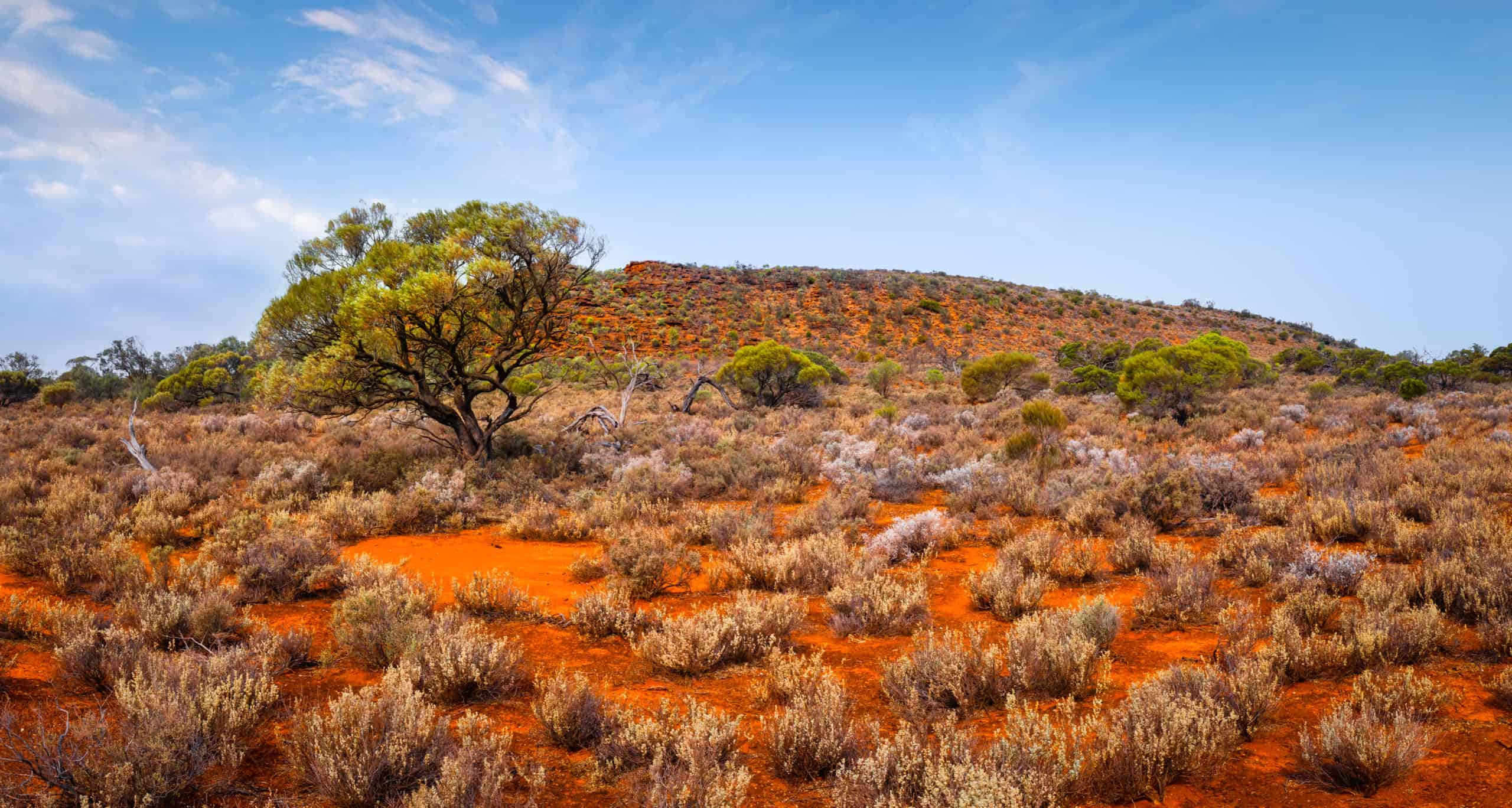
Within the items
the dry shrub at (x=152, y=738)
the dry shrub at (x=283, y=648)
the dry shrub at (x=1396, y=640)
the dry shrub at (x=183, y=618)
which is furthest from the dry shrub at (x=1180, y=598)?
the dry shrub at (x=183, y=618)

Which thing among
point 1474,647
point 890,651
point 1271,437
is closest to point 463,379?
point 890,651

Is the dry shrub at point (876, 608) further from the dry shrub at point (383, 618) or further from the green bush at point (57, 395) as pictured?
the green bush at point (57, 395)

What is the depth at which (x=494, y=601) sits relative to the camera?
6230mm

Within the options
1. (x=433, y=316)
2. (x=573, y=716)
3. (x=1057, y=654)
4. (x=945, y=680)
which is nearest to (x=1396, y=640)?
(x=1057, y=654)

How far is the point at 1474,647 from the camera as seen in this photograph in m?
4.77

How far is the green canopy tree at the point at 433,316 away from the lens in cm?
1199

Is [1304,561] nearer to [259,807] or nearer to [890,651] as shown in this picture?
[890,651]

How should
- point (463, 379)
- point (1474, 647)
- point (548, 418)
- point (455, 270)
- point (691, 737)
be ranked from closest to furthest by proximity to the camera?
1. point (691, 737)
2. point (1474, 647)
3. point (455, 270)
4. point (463, 379)
5. point (548, 418)

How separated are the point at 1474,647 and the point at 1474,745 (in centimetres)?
166

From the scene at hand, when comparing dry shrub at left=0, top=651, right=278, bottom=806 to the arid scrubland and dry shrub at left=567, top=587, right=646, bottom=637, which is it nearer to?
the arid scrubland

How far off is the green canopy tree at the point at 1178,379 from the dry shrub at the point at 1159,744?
53.8ft

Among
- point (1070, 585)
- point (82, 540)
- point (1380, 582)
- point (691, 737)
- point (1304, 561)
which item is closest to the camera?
point (691, 737)

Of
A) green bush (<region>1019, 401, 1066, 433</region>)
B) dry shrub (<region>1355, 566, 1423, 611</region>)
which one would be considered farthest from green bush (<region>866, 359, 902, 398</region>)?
dry shrub (<region>1355, 566, 1423, 611</region>)

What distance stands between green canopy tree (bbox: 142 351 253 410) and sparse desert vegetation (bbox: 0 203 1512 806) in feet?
31.5
